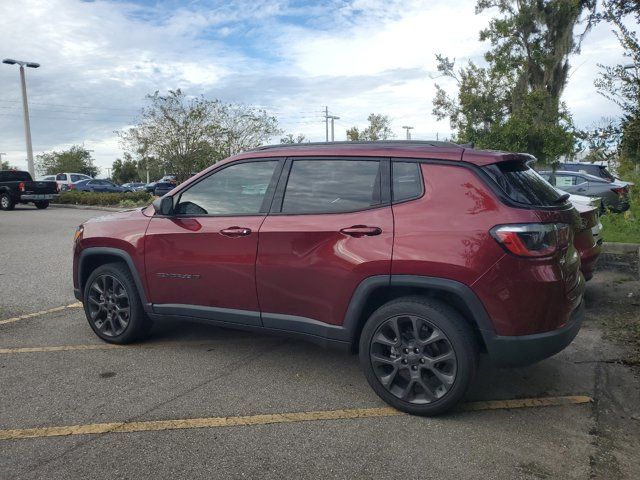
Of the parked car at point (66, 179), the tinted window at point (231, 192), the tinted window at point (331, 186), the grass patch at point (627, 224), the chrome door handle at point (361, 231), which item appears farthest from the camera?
the parked car at point (66, 179)

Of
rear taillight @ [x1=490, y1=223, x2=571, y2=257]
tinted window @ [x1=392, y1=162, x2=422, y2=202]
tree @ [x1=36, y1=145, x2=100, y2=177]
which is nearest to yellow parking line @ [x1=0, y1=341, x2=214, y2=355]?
tinted window @ [x1=392, y1=162, x2=422, y2=202]

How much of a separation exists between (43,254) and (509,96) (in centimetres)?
1972

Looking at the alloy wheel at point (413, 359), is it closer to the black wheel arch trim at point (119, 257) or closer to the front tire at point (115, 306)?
the black wheel arch trim at point (119, 257)

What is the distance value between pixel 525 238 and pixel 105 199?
2458 centimetres

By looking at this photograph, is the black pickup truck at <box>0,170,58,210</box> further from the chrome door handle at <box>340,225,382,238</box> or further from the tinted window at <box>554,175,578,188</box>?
the chrome door handle at <box>340,225,382,238</box>

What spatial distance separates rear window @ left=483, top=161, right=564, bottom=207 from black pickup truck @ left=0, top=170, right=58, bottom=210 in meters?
23.2

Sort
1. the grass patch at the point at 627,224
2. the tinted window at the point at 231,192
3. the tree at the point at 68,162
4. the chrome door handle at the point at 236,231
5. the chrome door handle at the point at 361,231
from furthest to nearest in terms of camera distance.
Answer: the tree at the point at 68,162
the grass patch at the point at 627,224
the tinted window at the point at 231,192
the chrome door handle at the point at 236,231
the chrome door handle at the point at 361,231

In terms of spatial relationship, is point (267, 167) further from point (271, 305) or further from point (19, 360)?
point (19, 360)

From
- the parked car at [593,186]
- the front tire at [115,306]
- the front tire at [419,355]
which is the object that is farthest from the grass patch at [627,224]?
the front tire at [115,306]

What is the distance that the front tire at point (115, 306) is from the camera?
4.71 metres

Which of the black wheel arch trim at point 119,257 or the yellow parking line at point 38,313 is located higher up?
the black wheel arch trim at point 119,257

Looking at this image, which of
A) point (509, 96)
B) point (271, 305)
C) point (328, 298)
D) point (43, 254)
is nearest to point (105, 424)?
point (271, 305)

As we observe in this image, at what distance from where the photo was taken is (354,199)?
12.2 feet

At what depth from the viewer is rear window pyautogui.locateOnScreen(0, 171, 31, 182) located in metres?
23.0
